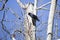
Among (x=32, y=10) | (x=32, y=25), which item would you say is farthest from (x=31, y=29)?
(x=32, y=10)

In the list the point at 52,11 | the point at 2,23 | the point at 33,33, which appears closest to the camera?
the point at 52,11

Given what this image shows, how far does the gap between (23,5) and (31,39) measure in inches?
42.5

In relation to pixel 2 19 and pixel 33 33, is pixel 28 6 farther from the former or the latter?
pixel 2 19

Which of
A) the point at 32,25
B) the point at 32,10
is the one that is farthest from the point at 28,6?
the point at 32,25

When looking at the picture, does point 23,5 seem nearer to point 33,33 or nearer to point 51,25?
point 33,33

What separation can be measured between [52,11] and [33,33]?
1702mm

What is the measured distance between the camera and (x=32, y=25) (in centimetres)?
408

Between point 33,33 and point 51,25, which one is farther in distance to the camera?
point 33,33

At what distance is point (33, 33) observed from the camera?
3994mm

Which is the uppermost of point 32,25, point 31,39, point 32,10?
point 32,10

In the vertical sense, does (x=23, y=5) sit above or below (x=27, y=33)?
above

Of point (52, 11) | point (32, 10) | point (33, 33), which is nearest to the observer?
point (52, 11)

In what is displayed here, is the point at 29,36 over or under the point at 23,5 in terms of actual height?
under

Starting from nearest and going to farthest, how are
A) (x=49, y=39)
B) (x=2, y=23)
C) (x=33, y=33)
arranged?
(x=49, y=39) → (x=33, y=33) → (x=2, y=23)
